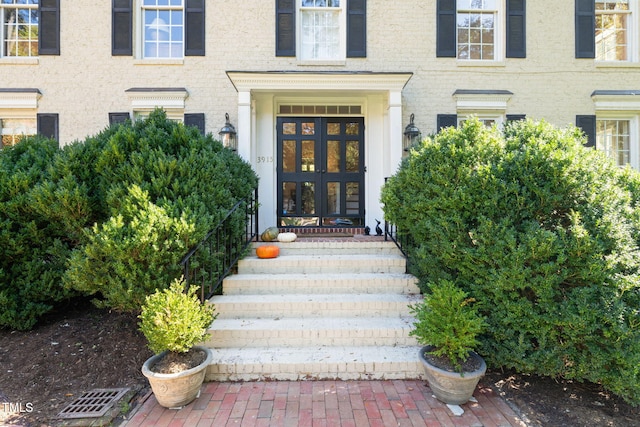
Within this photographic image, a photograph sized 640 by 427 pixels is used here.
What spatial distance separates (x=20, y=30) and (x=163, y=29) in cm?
278

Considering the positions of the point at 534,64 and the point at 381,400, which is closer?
the point at 381,400

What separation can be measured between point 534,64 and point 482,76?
1.03 m

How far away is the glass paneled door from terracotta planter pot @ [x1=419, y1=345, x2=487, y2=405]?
4200 millimetres

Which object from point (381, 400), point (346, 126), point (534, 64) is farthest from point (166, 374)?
point (534, 64)

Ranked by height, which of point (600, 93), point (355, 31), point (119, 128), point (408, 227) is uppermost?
point (355, 31)

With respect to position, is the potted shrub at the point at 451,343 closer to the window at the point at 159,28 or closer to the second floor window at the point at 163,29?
the window at the point at 159,28

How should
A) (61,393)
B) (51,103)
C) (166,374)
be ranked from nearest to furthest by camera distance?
(166,374) → (61,393) → (51,103)

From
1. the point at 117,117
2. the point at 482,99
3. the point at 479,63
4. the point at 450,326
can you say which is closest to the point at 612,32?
the point at 479,63

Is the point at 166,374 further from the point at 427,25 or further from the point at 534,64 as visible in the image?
the point at 534,64

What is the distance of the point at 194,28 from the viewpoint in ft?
21.1

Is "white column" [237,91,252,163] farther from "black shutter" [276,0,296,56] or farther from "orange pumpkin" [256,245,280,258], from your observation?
"orange pumpkin" [256,245,280,258]

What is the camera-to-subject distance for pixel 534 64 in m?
6.59

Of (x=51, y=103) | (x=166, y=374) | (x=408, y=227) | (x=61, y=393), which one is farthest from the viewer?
(x=51, y=103)

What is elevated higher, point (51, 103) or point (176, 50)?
point (176, 50)
